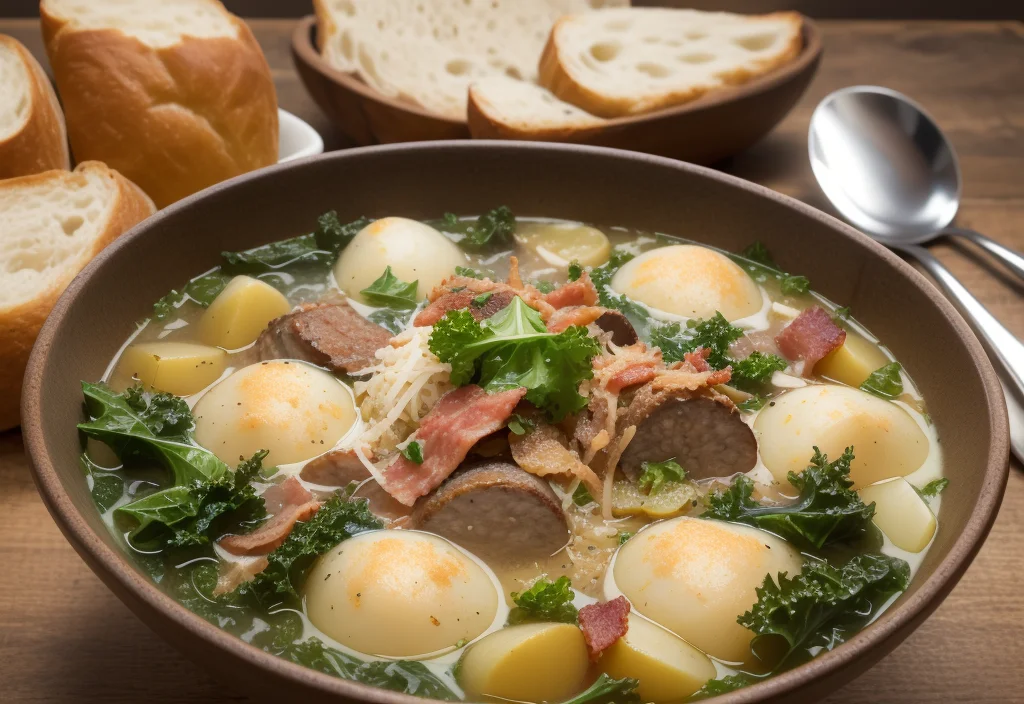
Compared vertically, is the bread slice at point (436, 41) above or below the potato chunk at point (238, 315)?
above

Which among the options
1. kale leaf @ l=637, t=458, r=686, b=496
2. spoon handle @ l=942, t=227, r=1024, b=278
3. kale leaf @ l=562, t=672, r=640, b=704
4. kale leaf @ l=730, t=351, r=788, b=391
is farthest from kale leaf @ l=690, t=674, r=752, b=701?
spoon handle @ l=942, t=227, r=1024, b=278

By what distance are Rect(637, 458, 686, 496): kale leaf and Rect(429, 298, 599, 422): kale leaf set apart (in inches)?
9.1

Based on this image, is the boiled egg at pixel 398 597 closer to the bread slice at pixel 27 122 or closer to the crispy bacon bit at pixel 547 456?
the crispy bacon bit at pixel 547 456

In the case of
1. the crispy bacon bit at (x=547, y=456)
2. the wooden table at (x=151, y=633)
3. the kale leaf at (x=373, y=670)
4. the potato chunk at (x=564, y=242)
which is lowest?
the wooden table at (x=151, y=633)

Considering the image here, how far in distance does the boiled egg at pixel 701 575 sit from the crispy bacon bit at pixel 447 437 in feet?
1.35

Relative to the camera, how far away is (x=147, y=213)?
3.12 m

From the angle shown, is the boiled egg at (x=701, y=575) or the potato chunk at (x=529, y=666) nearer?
the potato chunk at (x=529, y=666)

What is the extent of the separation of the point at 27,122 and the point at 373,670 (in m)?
2.30

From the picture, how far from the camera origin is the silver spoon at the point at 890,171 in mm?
3707

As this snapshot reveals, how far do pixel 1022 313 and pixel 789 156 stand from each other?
1.28 metres

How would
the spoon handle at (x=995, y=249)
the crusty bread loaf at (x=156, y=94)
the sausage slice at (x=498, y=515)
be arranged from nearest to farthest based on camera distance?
the sausage slice at (x=498, y=515), the crusty bread loaf at (x=156, y=94), the spoon handle at (x=995, y=249)

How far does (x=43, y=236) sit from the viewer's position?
9.47ft

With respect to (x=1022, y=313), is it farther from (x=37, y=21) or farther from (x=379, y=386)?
(x=37, y=21)

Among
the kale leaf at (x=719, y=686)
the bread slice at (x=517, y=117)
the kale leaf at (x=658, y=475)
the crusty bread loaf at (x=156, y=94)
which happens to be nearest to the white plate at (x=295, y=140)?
the crusty bread loaf at (x=156, y=94)
